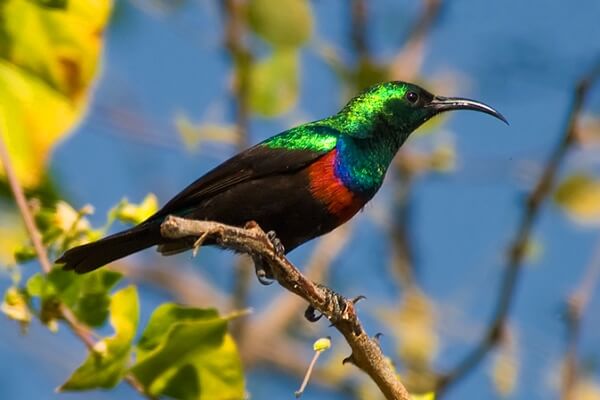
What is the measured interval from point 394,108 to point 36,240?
1681mm

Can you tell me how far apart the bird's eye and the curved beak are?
0.06 m

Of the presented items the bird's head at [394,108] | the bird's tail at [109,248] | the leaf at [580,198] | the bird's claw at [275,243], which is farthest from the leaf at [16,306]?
the leaf at [580,198]

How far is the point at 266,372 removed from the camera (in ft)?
26.2

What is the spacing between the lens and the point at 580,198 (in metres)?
5.69

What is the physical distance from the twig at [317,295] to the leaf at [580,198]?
3.01 metres

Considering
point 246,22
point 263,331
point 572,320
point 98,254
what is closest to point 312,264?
point 263,331

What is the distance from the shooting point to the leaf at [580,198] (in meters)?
5.64

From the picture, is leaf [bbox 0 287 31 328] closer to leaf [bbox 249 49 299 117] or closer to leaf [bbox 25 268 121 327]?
leaf [bbox 25 268 121 327]

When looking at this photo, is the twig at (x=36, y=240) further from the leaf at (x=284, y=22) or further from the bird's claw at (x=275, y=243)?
the leaf at (x=284, y=22)

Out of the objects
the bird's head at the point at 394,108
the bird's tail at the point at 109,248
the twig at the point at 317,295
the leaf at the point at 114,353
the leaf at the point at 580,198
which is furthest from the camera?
the leaf at the point at 580,198

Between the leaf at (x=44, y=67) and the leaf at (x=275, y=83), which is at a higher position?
the leaf at (x=275, y=83)

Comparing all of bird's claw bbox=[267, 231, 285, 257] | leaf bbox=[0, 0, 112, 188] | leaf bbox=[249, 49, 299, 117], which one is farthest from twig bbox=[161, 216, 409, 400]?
leaf bbox=[249, 49, 299, 117]

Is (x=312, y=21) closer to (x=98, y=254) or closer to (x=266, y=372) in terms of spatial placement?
(x=98, y=254)

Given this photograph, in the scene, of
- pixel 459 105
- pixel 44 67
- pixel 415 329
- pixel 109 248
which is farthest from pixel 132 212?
pixel 415 329
